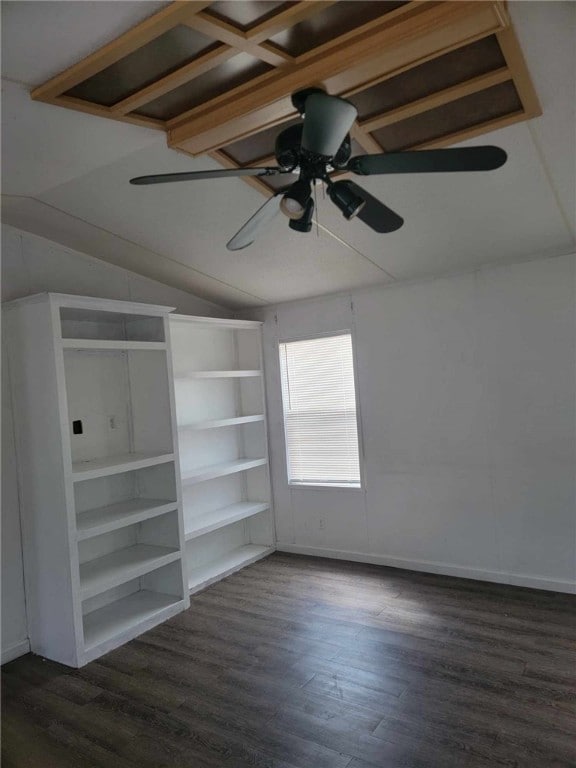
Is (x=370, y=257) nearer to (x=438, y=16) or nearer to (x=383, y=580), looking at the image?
(x=438, y=16)

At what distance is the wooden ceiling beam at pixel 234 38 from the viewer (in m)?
1.73

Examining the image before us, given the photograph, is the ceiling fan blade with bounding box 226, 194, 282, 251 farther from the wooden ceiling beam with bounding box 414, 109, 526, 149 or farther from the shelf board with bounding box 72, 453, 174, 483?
the shelf board with bounding box 72, 453, 174, 483

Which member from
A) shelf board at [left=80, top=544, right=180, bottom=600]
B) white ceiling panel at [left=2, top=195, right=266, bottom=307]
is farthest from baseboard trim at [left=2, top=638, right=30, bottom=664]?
white ceiling panel at [left=2, top=195, right=266, bottom=307]

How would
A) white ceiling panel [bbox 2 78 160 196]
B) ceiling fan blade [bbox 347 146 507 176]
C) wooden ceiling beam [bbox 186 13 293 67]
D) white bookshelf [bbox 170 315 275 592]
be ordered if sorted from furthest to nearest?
white bookshelf [bbox 170 315 275 592] < white ceiling panel [bbox 2 78 160 196] < wooden ceiling beam [bbox 186 13 293 67] < ceiling fan blade [bbox 347 146 507 176]

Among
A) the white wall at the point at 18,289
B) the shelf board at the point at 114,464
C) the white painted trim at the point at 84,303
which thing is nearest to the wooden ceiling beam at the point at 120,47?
the white painted trim at the point at 84,303

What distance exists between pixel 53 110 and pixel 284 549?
4.17 m

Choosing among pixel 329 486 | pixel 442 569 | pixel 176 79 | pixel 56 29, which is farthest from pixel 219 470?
pixel 56 29

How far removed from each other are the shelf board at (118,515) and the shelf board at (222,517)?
0.45 metres

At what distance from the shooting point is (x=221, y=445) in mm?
5008

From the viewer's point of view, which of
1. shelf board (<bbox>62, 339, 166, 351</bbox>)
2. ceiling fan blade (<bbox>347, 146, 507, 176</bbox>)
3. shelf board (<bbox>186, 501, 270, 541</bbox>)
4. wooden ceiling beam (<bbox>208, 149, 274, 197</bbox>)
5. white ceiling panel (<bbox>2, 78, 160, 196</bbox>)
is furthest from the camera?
shelf board (<bbox>186, 501, 270, 541</bbox>)

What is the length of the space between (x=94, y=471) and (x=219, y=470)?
1.38m

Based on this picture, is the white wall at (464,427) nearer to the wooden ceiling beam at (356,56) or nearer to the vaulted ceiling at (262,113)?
A: the vaulted ceiling at (262,113)

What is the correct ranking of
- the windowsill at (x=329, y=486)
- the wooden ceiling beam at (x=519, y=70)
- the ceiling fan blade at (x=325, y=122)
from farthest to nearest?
the windowsill at (x=329, y=486)
the wooden ceiling beam at (x=519, y=70)
the ceiling fan blade at (x=325, y=122)

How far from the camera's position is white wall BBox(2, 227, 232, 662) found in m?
3.34
